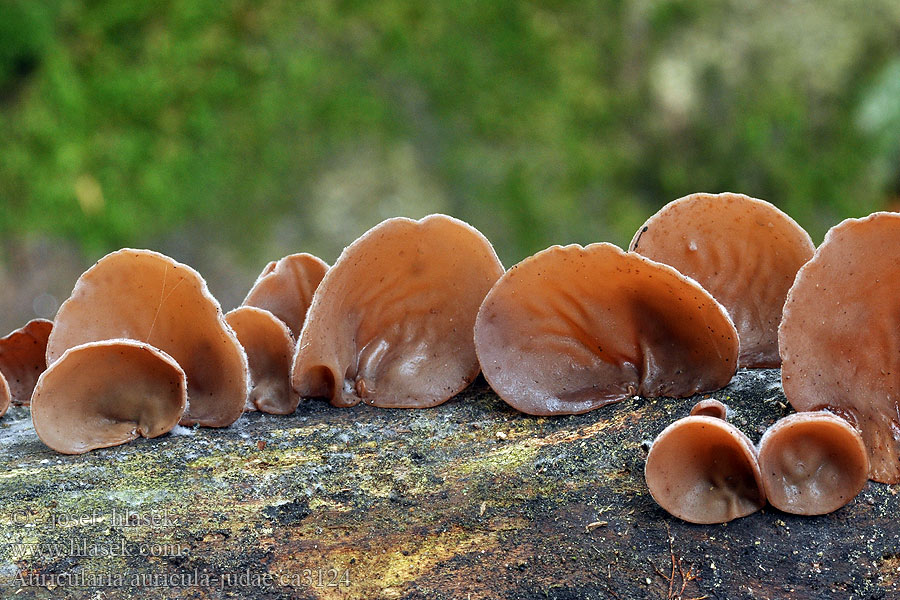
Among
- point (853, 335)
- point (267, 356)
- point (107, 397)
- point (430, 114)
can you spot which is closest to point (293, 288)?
point (267, 356)

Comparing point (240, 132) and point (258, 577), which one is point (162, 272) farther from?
point (240, 132)

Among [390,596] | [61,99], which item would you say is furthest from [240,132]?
[390,596]

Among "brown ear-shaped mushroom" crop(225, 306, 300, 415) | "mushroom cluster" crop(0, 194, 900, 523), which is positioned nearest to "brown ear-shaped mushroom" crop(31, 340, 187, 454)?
"mushroom cluster" crop(0, 194, 900, 523)

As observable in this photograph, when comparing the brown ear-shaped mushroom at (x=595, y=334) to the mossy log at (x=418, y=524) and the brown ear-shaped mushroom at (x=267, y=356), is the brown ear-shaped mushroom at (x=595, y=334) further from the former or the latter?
the brown ear-shaped mushroom at (x=267, y=356)

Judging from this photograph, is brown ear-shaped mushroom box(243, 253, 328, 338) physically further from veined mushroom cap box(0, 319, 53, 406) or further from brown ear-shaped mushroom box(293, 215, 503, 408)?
veined mushroom cap box(0, 319, 53, 406)

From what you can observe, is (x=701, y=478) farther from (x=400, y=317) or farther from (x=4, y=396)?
(x=4, y=396)
